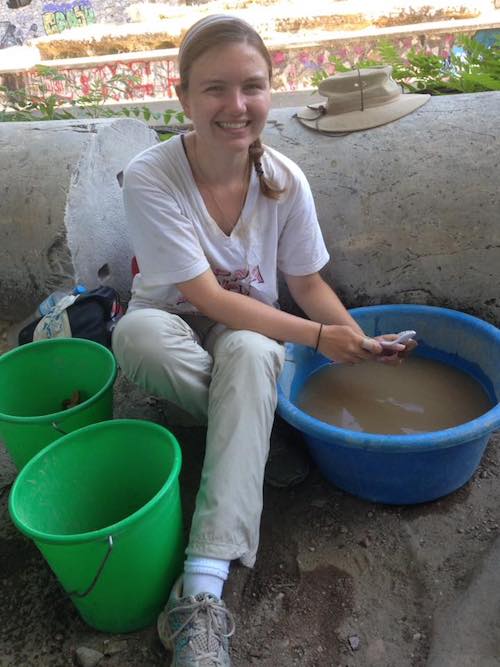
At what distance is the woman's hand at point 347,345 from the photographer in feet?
5.16

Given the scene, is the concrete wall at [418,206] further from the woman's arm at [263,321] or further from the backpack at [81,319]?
the backpack at [81,319]

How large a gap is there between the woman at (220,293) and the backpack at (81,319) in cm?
35

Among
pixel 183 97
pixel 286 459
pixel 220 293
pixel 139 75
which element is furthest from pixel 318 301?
pixel 139 75

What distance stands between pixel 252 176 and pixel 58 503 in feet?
3.52

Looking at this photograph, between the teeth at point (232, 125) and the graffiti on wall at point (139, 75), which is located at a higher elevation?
the teeth at point (232, 125)

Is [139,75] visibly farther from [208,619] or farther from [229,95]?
[208,619]

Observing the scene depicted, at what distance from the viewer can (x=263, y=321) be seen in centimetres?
159

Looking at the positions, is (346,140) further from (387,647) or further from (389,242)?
(387,647)

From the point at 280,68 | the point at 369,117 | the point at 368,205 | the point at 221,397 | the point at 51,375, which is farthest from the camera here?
the point at 280,68

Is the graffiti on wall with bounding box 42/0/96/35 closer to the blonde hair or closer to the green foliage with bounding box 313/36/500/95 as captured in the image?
the green foliage with bounding box 313/36/500/95

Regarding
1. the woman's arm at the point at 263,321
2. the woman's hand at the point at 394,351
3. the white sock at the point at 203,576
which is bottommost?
the white sock at the point at 203,576

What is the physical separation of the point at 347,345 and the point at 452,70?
8.01ft

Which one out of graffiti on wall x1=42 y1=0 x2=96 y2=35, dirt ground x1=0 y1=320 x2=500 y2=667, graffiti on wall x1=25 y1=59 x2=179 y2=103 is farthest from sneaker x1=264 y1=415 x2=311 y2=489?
graffiti on wall x1=42 y1=0 x2=96 y2=35

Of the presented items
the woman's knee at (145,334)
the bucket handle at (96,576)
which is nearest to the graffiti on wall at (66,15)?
the woman's knee at (145,334)
